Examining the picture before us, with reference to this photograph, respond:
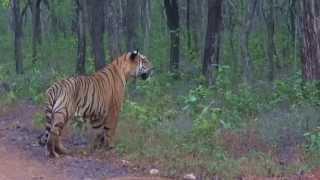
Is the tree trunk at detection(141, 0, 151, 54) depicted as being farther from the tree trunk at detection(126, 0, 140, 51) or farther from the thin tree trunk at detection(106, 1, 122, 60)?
the tree trunk at detection(126, 0, 140, 51)

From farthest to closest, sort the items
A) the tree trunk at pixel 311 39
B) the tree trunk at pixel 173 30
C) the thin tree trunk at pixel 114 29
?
the tree trunk at pixel 173 30, the thin tree trunk at pixel 114 29, the tree trunk at pixel 311 39

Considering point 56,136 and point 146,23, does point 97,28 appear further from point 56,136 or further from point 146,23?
point 146,23

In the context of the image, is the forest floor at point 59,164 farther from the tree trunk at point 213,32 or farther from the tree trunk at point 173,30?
the tree trunk at point 173,30

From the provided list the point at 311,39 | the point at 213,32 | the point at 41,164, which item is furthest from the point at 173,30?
the point at 41,164

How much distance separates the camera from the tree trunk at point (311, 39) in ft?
42.9

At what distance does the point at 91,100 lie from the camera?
409 inches

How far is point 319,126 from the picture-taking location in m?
10.8

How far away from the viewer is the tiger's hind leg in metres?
9.87

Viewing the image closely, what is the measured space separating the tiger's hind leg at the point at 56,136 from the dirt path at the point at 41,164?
0.15 metres

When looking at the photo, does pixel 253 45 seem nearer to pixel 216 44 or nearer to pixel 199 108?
pixel 216 44

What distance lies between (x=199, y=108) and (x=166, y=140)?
2116 millimetres

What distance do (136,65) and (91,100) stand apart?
3.45 feet

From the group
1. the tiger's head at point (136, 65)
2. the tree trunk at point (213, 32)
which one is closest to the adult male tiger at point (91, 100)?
the tiger's head at point (136, 65)

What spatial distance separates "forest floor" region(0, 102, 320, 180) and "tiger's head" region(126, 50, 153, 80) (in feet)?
4.35
